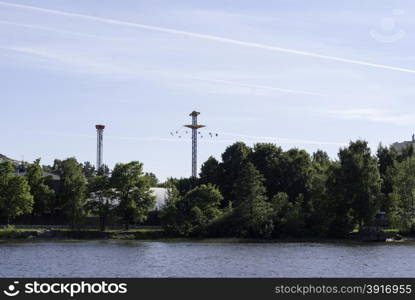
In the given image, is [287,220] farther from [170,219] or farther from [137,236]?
[137,236]

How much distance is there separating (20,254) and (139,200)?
153ft

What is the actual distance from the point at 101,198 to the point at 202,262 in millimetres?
58893

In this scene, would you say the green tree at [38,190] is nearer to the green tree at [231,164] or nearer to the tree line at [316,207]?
the tree line at [316,207]

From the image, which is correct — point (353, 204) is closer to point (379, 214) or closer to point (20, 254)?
point (379, 214)

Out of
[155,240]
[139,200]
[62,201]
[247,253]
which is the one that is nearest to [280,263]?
[247,253]

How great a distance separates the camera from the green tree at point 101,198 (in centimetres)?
12462

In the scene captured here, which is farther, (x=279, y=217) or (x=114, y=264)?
(x=279, y=217)

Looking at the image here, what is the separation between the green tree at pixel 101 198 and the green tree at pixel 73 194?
193 cm

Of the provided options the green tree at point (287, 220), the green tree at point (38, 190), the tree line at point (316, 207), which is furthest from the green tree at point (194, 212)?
the green tree at point (38, 190)

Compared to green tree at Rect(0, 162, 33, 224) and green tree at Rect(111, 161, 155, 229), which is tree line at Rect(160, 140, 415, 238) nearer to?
green tree at Rect(111, 161, 155, 229)

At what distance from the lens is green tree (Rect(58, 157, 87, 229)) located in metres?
125

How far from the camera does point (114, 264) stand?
68.3 m

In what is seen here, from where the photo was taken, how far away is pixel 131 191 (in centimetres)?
12650

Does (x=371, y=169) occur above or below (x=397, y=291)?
above
